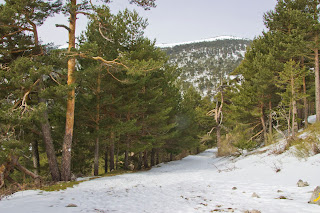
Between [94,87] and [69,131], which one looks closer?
[69,131]

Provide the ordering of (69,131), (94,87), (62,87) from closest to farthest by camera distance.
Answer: (62,87), (69,131), (94,87)

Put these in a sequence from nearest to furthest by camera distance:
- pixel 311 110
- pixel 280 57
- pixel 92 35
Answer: pixel 92 35 < pixel 280 57 < pixel 311 110

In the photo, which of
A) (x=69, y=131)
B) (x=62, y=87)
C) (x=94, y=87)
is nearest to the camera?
(x=62, y=87)

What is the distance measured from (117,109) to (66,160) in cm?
502

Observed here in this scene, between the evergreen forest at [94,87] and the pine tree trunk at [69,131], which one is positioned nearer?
the evergreen forest at [94,87]

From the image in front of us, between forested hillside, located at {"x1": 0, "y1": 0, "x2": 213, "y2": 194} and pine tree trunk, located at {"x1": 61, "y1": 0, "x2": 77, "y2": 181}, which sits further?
pine tree trunk, located at {"x1": 61, "y1": 0, "x2": 77, "y2": 181}

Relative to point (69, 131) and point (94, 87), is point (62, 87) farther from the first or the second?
point (94, 87)

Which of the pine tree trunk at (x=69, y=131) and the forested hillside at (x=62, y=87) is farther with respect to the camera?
the pine tree trunk at (x=69, y=131)

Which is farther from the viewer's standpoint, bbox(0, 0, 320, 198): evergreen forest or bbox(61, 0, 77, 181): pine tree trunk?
bbox(61, 0, 77, 181): pine tree trunk

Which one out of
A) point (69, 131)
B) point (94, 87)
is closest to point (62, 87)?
point (69, 131)

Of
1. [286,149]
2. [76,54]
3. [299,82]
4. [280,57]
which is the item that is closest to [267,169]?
[286,149]

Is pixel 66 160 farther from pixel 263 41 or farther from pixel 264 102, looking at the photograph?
pixel 263 41

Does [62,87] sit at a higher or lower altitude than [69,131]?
higher

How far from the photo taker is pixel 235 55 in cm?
18038
